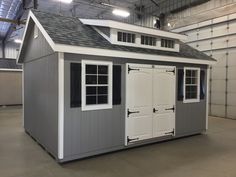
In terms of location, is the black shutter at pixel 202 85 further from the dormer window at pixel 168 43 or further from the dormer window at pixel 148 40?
the dormer window at pixel 148 40

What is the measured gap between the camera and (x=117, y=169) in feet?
13.9

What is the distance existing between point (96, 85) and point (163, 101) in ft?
7.34

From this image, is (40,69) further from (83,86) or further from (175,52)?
(175,52)

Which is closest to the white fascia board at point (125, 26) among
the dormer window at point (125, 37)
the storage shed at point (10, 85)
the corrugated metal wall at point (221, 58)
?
the dormer window at point (125, 37)

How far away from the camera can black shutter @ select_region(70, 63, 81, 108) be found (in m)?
4.55

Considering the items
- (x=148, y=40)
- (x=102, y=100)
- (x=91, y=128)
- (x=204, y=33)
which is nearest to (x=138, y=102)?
(x=102, y=100)

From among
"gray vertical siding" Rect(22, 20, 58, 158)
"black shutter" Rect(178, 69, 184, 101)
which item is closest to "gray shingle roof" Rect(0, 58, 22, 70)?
"gray vertical siding" Rect(22, 20, 58, 158)

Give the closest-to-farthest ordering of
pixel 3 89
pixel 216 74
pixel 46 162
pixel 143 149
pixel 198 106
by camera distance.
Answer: pixel 46 162, pixel 143 149, pixel 198 106, pixel 216 74, pixel 3 89

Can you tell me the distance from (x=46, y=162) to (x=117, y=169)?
62.9 inches

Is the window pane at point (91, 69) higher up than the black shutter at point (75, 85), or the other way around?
the window pane at point (91, 69)

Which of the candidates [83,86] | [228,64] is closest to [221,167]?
[83,86]

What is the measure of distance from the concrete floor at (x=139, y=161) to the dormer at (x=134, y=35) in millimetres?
2891

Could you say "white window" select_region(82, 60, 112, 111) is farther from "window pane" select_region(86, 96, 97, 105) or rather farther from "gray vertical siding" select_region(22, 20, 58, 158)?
"gray vertical siding" select_region(22, 20, 58, 158)

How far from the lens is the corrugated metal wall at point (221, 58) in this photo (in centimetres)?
985
